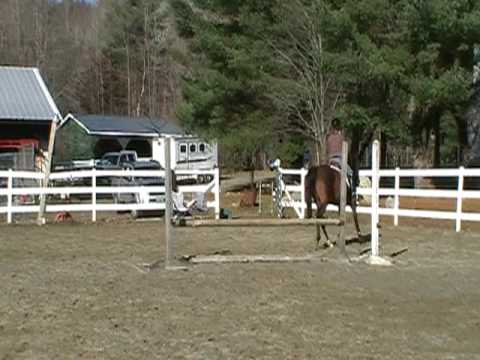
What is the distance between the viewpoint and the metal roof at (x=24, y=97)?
38.2 m

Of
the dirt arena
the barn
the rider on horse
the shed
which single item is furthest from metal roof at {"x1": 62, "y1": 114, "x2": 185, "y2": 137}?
the dirt arena


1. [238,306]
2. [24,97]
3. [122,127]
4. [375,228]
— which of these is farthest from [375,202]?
[122,127]

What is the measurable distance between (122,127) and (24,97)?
59.9 ft

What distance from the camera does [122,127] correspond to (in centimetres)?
5797

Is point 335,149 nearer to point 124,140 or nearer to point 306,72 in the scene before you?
point 306,72

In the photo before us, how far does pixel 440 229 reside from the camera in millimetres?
18516

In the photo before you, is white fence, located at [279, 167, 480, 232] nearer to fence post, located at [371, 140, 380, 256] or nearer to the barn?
fence post, located at [371, 140, 380, 256]

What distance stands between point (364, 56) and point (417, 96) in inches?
87.2

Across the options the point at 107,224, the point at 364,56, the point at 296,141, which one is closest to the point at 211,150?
the point at 296,141

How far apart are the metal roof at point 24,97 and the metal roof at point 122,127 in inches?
546

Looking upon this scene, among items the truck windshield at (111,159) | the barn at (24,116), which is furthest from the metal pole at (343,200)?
the truck windshield at (111,159)

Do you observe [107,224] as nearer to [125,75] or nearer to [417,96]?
[417,96]

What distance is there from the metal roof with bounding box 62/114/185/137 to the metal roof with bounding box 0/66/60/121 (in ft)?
45.5

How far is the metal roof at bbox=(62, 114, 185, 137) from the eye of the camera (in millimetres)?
56778
